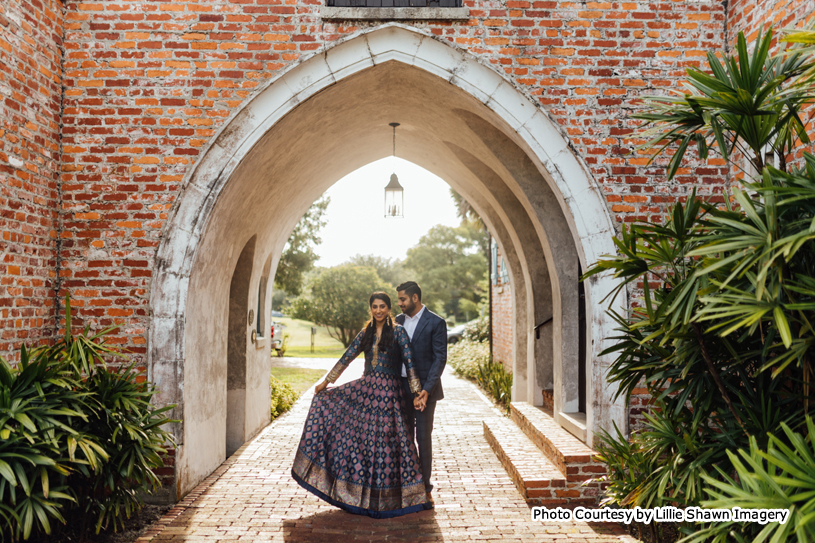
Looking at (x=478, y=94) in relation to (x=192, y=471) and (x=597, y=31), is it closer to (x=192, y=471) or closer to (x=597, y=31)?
(x=597, y=31)

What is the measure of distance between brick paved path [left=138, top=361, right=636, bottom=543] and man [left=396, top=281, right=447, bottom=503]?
43 cm

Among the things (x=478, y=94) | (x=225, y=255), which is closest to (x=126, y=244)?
(x=225, y=255)

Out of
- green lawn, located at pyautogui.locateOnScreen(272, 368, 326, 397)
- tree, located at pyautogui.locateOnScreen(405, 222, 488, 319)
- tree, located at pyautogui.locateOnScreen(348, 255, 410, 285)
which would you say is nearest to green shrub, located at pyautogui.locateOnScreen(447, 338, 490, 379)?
green lawn, located at pyautogui.locateOnScreen(272, 368, 326, 397)

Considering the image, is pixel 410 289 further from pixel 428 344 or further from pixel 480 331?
pixel 480 331

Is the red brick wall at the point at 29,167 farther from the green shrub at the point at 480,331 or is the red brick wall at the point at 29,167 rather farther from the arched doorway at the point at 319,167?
the green shrub at the point at 480,331

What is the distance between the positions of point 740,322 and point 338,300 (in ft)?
77.1

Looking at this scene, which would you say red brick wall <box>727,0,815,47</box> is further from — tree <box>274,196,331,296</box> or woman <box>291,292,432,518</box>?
tree <box>274,196,331,296</box>

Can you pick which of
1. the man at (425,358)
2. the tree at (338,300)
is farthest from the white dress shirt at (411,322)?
the tree at (338,300)

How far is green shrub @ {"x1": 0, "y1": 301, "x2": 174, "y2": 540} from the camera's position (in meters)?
3.29

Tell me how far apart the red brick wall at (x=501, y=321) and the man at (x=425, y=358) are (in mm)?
Answer: 5272

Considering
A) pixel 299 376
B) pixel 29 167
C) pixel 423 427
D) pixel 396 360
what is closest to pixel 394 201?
pixel 396 360

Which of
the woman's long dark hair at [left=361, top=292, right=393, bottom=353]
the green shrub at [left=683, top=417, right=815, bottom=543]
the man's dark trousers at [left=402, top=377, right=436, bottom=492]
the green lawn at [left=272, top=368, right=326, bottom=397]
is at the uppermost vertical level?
the woman's long dark hair at [left=361, top=292, right=393, bottom=353]

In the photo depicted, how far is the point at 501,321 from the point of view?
11.6 meters

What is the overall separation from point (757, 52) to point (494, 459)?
4.90 m
